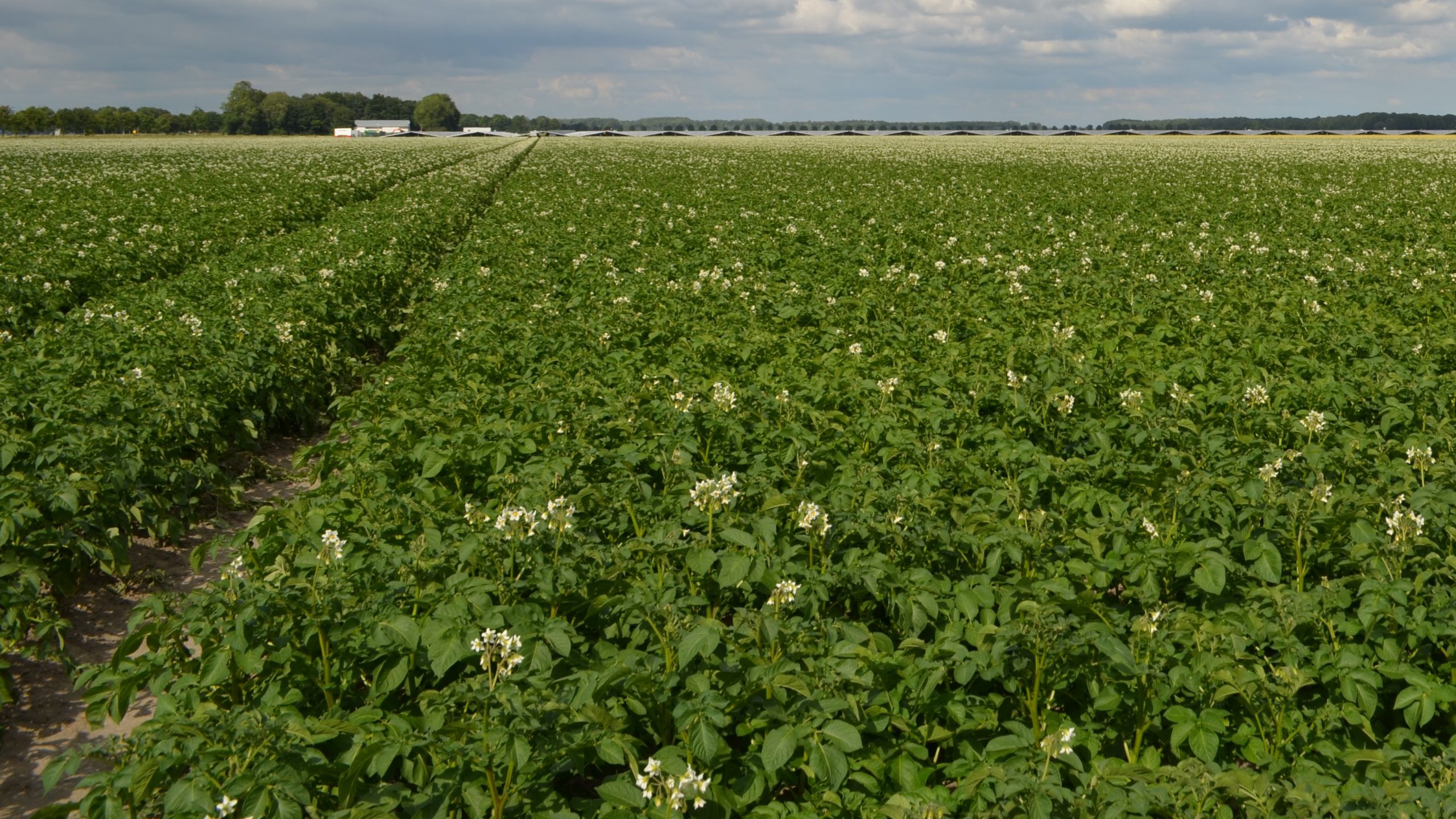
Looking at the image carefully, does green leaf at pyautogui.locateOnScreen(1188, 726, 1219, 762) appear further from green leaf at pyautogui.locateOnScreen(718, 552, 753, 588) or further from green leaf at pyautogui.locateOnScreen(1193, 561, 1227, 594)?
green leaf at pyautogui.locateOnScreen(718, 552, 753, 588)

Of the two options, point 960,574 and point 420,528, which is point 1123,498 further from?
point 420,528

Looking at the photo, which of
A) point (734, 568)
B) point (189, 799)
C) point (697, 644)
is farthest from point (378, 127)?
point (189, 799)

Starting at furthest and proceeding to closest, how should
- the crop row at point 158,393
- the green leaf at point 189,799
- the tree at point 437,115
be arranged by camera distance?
the tree at point 437,115, the crop row at point 158,393, the green leaf at point 189,799

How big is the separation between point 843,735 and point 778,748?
24 centimetres

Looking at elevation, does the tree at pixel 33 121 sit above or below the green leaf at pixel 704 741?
above

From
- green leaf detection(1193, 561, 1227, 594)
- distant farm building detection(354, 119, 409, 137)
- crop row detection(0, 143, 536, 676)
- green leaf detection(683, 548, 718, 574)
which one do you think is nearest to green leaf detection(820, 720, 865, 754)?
green leaf detection(683, 548, 718, 574)

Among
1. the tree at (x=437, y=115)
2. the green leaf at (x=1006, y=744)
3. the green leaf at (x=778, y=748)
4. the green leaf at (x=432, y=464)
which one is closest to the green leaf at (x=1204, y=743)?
the green leaf at (x=1006, y=744)

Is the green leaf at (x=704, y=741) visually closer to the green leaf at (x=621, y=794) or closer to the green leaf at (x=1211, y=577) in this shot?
the green leaf at (x=621, y=794)

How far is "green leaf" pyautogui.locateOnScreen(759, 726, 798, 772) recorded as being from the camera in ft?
10.1

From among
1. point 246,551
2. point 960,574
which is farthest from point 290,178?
point 960,574

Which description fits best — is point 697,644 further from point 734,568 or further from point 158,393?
point 158,393

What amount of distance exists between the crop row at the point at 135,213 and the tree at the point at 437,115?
15200cm

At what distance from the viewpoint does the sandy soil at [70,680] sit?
4.47 metres

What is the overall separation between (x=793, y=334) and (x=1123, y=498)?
452cm
